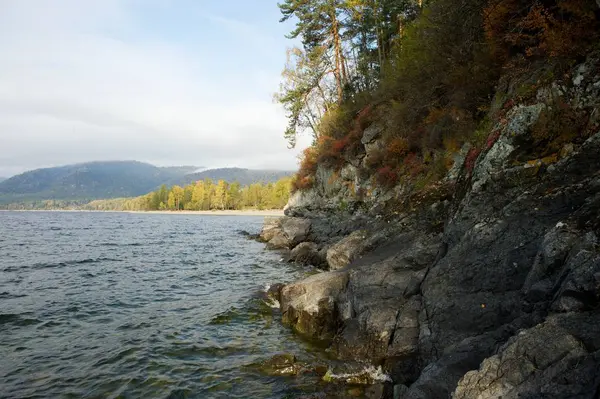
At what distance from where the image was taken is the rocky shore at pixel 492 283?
4938 mm

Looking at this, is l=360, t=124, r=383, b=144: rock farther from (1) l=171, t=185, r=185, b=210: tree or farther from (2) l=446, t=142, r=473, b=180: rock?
(1) l=171, t=185, r=185, b=210: tree

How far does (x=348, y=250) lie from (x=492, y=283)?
953 centimetres

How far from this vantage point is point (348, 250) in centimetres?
1712

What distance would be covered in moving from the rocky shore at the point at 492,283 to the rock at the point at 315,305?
1.8 inches

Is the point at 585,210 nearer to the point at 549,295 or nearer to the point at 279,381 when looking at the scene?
the point at 549,295

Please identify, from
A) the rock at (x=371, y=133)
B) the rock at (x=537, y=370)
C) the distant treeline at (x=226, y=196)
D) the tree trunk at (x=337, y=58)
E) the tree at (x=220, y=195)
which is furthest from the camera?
the tree at (x=220, y=195)

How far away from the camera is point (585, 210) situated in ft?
20.6

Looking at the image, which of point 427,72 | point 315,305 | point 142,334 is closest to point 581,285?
point 315,305

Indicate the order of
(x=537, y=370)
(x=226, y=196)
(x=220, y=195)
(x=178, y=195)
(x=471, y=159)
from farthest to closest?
(x=178, y=195)
(x=226, y=196)
(x=220, y=195)
(x=471, y=159)
(x=537, y=370)

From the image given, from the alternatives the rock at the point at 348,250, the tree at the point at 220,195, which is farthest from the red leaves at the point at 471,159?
the tree at the point at 220,195

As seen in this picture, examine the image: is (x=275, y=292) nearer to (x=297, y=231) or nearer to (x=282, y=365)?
(x=282, y=365)

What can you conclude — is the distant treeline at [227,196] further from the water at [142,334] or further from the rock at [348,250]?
the rock at [348,250]

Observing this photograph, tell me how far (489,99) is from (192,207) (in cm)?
15640

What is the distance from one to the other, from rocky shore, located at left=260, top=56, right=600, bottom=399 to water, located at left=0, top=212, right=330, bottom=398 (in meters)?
2.02
